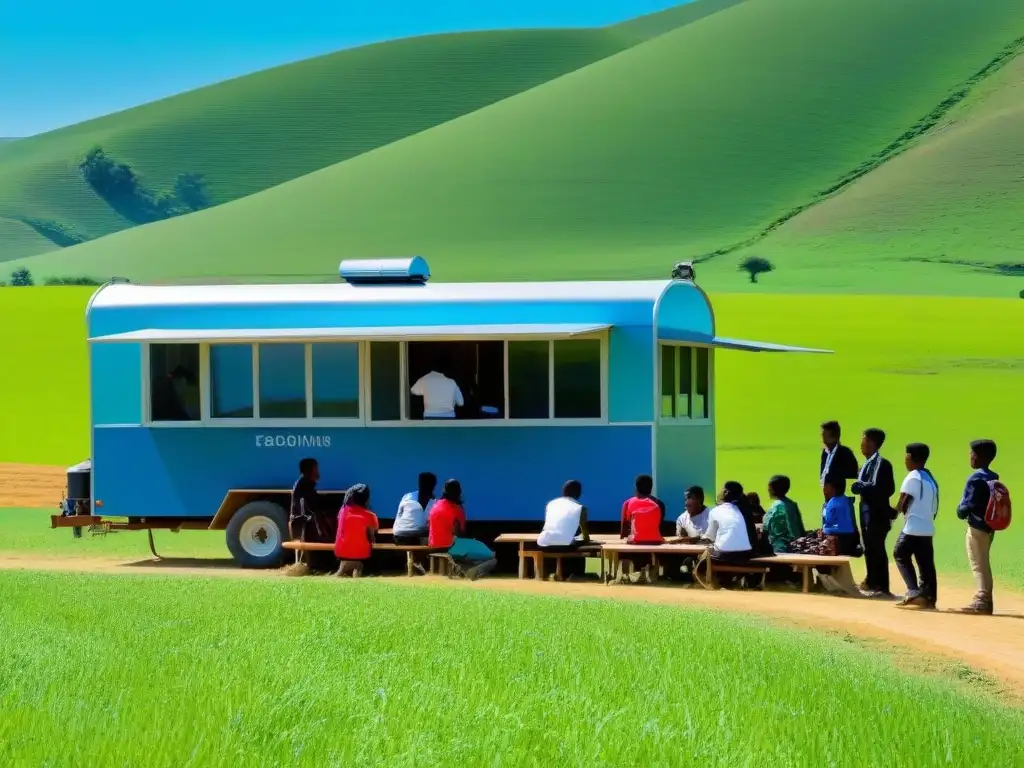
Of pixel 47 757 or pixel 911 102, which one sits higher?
pixel 911 102

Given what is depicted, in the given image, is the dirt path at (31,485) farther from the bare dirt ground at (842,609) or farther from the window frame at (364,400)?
the window frame at (364,400)

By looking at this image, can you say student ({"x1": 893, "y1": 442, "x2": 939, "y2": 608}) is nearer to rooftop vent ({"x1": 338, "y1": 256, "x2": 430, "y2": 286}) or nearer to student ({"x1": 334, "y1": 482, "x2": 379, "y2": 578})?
student ({"x1": 334, "y1": 482, "x2": 379, "y2": 578})

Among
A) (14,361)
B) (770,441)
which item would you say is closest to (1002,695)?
(770,441)

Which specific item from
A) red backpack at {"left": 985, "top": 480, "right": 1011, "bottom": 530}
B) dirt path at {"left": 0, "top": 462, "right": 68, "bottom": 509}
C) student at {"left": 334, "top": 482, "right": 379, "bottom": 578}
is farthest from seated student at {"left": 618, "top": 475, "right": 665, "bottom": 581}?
dirt path at {"left": 0, "top": 462, "right": 68, "bottom": 509}

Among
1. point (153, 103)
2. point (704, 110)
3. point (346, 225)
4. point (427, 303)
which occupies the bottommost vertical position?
point (427, 303)

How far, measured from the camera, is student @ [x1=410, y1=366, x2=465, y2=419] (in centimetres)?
1648

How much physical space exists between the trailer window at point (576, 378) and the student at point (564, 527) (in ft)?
4.12

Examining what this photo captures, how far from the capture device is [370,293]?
16922 mm

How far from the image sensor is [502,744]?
685 cm

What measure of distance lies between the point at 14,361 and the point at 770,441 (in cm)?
1989

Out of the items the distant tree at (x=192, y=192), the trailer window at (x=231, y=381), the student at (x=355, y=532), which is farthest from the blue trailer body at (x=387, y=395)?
the distant tree at (x=192, y=192)

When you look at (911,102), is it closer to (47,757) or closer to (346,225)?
(346,225)

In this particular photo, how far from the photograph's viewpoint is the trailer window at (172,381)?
17047mm

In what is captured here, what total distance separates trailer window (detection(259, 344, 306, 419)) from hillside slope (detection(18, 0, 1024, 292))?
56921mm
